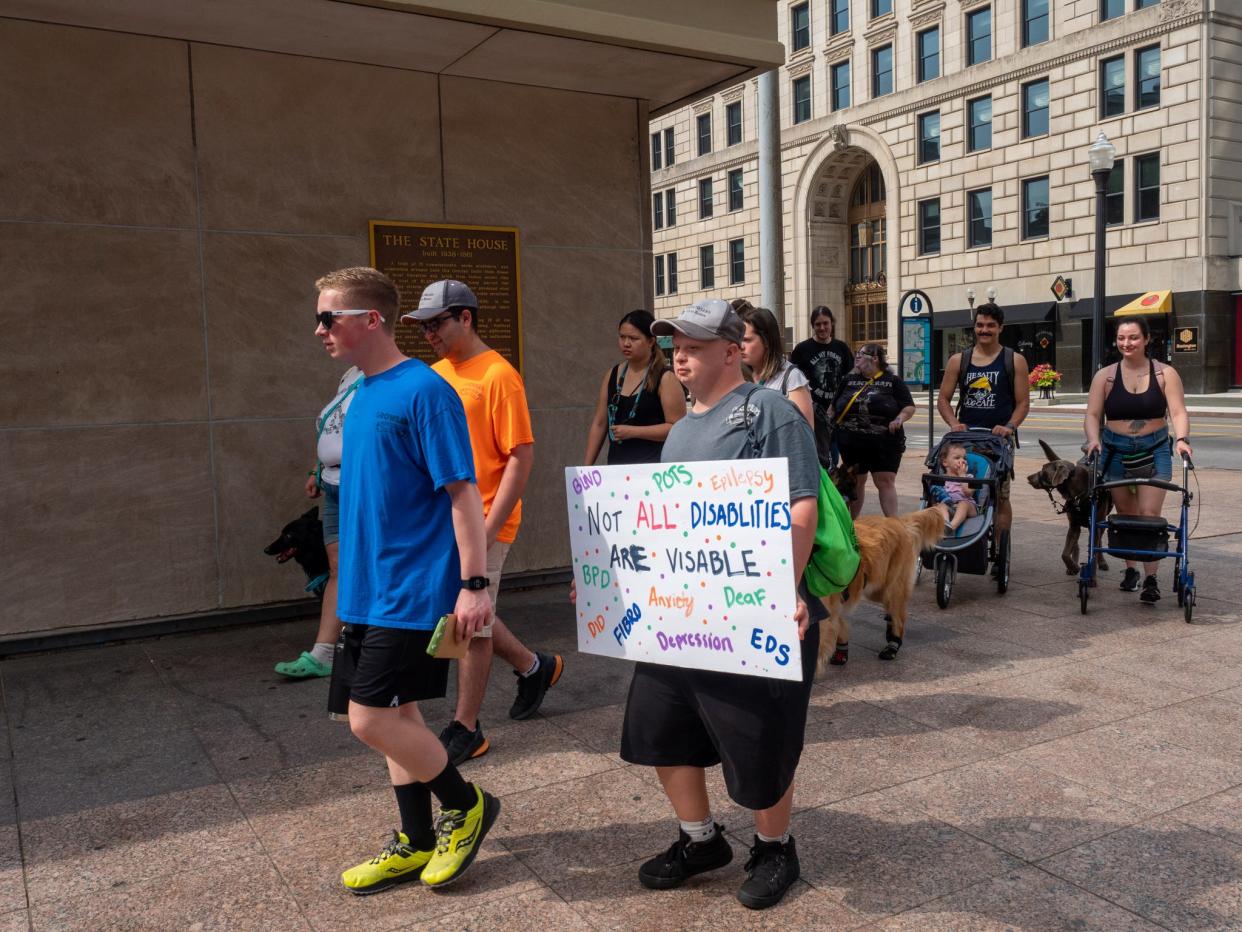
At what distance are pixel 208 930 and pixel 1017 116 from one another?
4365 centimetres

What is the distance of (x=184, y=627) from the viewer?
22.8 ft

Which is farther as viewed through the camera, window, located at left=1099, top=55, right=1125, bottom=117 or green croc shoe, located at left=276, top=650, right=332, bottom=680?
window, located at left=1099, top=55, right=1125, bottom=117

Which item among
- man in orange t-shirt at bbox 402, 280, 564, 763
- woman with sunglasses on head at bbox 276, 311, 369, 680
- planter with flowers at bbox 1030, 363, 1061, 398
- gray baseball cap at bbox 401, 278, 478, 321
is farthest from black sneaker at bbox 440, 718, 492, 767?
planter with flowers at bbox 1030, 363, 1061, 398

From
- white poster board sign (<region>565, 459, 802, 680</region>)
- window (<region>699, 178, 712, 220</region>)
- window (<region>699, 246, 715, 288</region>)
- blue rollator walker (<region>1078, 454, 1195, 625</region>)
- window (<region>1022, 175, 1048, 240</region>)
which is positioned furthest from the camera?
window (<region>699, 246, 715, 288</region>)

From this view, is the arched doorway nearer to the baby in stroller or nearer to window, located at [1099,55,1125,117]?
window, located at [1099,55,1125,117]

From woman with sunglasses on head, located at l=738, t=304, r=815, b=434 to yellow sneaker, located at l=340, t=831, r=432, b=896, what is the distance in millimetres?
2414

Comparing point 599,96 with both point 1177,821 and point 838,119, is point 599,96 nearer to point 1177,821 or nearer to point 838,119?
point 1177,821

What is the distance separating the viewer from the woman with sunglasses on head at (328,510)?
571 cm

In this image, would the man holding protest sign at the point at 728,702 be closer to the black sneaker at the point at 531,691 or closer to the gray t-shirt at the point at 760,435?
the gray t-shirt at the point at 760,435

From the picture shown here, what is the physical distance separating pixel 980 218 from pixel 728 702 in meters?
43.7

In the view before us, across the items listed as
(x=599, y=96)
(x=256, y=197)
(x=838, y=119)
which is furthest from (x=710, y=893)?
(x=838, y=119)

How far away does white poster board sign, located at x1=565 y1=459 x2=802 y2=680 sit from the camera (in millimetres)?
3107

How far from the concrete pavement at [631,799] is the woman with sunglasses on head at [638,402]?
1235mm

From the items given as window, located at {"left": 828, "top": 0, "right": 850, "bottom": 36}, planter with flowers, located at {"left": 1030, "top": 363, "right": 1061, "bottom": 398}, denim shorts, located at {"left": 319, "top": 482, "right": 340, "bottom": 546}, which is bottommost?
denim shorts, located at {"left": 319, "top": 482, "right": 340, "bottom": 546}
